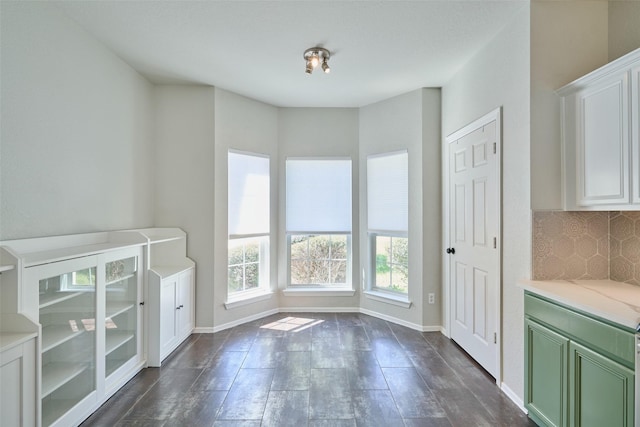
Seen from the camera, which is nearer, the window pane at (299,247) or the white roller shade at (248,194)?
the white roller shade at (248,194)

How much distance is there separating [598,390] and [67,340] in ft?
9.94

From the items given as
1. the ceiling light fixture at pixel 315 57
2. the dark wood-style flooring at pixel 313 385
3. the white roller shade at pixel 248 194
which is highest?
the ceiling light fixture at pixel 315 57

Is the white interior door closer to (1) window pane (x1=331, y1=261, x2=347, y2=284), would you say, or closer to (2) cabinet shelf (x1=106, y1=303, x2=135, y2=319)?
(1) window pane (x1=331, y1=261, x2=347, y2=284)

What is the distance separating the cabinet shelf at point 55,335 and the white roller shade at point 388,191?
331 cm

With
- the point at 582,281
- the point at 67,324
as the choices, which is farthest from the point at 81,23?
the point at 582,281

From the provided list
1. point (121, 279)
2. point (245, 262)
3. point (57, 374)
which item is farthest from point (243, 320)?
point (57, 374)

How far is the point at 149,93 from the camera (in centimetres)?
375

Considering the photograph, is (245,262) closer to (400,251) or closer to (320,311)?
(320,311)

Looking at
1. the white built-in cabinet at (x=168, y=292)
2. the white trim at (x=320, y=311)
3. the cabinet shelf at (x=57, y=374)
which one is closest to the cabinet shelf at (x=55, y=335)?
the cabinet shelf at (x=57, y=374)

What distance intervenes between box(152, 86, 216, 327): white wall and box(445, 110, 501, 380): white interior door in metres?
2.69

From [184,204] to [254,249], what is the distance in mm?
1052

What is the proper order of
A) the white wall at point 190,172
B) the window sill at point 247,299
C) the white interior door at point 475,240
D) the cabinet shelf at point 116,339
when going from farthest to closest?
the window sill at point 247,299 < the white wall at point 190,172 < the white interior door at point 475,240 < the cabinet shelf at point 116,339

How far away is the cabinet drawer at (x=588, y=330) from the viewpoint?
150 centimetres

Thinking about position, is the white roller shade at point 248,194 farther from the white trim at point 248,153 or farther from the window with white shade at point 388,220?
the window with white shade at point 388,220
